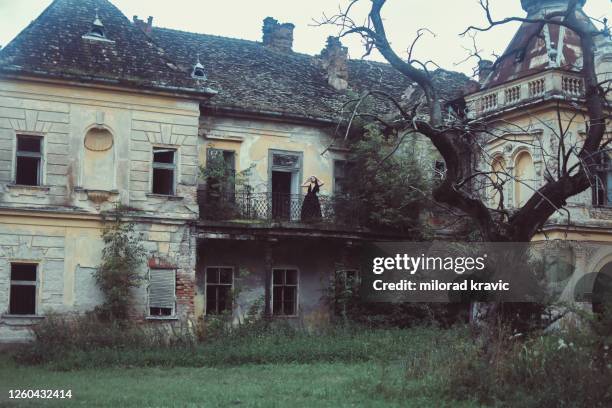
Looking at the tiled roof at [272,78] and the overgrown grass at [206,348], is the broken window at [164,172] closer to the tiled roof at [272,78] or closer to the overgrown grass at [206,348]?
the tiled roof at [272,78]

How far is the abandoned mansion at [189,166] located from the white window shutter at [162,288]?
1.5 inches

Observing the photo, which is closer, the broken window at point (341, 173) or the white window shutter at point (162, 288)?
the white window shutter at point (162, 288)

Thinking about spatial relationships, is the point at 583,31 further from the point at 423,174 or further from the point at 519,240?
the point at 423,174

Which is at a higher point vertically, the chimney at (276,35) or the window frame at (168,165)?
the chimney at (276,35)

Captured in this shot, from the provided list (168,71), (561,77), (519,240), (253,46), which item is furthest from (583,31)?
(253,46)

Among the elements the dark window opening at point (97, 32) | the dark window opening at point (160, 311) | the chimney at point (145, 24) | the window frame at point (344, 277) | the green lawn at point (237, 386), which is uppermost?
the chimney at point (145, 24)

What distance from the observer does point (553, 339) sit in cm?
1218

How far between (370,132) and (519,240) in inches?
545

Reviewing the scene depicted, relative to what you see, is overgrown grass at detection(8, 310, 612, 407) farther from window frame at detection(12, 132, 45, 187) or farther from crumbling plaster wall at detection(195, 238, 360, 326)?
window frame at detection(12, 132, 45, 187)

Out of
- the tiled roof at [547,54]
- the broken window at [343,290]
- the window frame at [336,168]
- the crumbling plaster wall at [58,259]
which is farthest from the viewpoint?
the window frame at [336,168]

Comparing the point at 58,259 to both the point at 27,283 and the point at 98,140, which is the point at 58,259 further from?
the point at 98,140

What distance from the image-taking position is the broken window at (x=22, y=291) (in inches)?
883

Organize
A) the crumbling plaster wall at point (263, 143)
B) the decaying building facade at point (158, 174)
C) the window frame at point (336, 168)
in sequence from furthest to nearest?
the window frame at point (336, 168) < the crumbling plaster wall at point (263, 143) < the decaying building facade at point (158, 174)

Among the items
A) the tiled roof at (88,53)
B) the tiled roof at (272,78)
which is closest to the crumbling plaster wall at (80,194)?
the tiled roof at (88,53)
